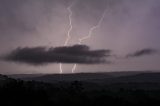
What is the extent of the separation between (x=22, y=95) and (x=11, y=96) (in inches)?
85.4

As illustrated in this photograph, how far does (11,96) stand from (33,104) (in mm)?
6357

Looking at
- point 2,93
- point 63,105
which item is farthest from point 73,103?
point 2,93

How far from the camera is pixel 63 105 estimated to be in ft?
239

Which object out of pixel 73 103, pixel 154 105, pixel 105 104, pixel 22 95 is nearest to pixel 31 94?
pixel 22 95

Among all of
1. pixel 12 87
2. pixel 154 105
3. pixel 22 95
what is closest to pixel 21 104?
pixel 22 95

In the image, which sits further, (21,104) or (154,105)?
(154,105)

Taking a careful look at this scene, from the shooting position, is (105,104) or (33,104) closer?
(33,104)

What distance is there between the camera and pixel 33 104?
65.6 meters

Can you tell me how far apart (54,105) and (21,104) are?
7.22 metres

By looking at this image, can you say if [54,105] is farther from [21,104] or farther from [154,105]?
[154,105]

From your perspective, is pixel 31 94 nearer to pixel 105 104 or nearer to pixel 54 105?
pixel 54 105

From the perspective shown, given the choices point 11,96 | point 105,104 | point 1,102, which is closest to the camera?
point 1,102

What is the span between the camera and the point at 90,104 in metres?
77.6

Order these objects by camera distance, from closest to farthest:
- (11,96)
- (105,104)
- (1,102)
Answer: (1,102), (11,96), (105,104)
